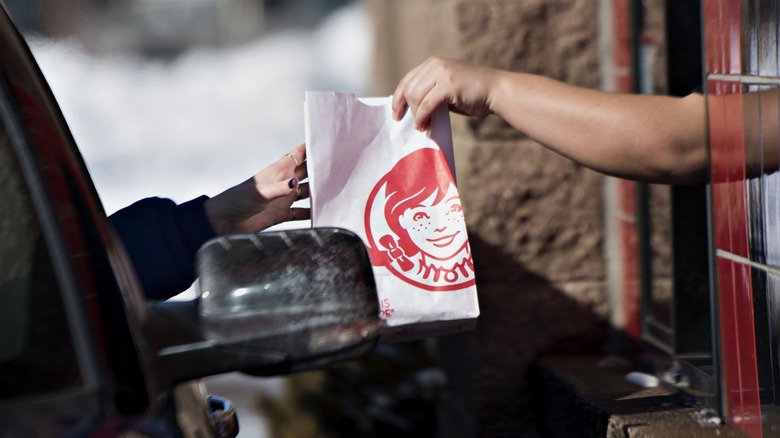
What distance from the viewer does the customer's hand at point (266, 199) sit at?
99.6 inches

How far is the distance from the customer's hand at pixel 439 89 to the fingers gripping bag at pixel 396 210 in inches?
2.9

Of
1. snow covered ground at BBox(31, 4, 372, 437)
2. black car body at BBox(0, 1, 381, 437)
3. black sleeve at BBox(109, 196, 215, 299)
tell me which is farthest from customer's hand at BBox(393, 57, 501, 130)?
snow covered ground at BBox(31, 4, 372, 437)

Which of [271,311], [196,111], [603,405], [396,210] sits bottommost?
[603,405]

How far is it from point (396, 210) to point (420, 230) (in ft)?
0.23

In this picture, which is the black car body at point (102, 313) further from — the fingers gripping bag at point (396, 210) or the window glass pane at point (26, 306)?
the fingers gripping bag at point (396, 210)

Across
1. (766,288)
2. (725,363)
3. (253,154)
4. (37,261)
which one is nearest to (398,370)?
(725,363)

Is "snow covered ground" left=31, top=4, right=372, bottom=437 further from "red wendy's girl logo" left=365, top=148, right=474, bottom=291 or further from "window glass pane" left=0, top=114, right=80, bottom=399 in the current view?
"window glass pane" left=0, top=114, right=80, bottom=399

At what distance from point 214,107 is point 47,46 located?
2.44 metres

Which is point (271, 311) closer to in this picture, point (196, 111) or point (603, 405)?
point (603, 405)

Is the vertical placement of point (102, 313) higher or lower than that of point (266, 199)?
lower

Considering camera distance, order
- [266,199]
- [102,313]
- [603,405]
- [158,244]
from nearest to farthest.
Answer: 1. [102,313]
2. [158,244]
3. [266,199]
4. [603,405]

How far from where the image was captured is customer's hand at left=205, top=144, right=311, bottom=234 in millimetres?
2529

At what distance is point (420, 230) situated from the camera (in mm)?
2400

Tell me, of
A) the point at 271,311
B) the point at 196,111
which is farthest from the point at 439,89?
the point at 196,111
